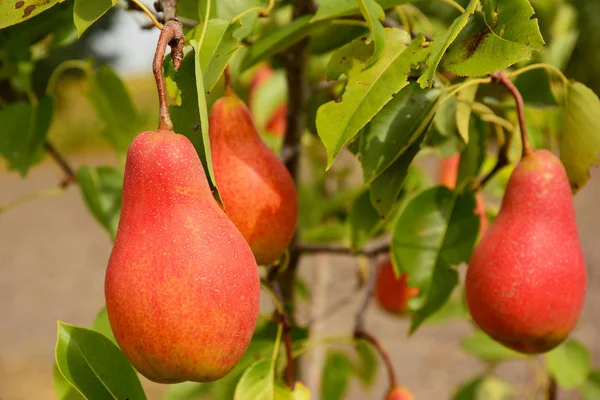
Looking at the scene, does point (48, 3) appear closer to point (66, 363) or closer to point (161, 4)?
point (161, 4)

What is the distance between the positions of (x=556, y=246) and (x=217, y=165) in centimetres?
24

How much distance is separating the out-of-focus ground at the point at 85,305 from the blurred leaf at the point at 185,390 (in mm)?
281

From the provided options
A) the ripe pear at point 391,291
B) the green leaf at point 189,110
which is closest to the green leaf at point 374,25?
the green leaf at point 189,110

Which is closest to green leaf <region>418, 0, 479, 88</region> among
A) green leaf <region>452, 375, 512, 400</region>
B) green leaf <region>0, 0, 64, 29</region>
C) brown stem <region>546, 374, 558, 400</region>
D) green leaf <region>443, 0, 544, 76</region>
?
green leaf <region>443, 0, 544, 76</region>

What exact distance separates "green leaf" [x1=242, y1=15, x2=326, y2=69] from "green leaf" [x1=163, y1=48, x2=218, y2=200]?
145 millimetres

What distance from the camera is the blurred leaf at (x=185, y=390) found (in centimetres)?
64

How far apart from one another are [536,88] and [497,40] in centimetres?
27

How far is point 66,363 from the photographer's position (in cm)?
43

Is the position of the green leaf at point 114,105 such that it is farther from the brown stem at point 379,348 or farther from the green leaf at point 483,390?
the green leaf at point 483,390

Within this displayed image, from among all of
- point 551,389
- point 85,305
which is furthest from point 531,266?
point 85,305

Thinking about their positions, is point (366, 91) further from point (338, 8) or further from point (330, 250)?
point (330, 250)

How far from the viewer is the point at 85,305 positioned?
3816mm

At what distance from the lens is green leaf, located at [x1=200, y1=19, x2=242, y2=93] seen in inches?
16.6

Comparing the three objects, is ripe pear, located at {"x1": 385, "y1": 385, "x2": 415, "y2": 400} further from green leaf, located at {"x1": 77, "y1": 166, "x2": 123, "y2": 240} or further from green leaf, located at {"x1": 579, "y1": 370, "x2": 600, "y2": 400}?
green leaf, located at {"x1": 579, "y1": 370, "x2": 600, "y2": 400}
